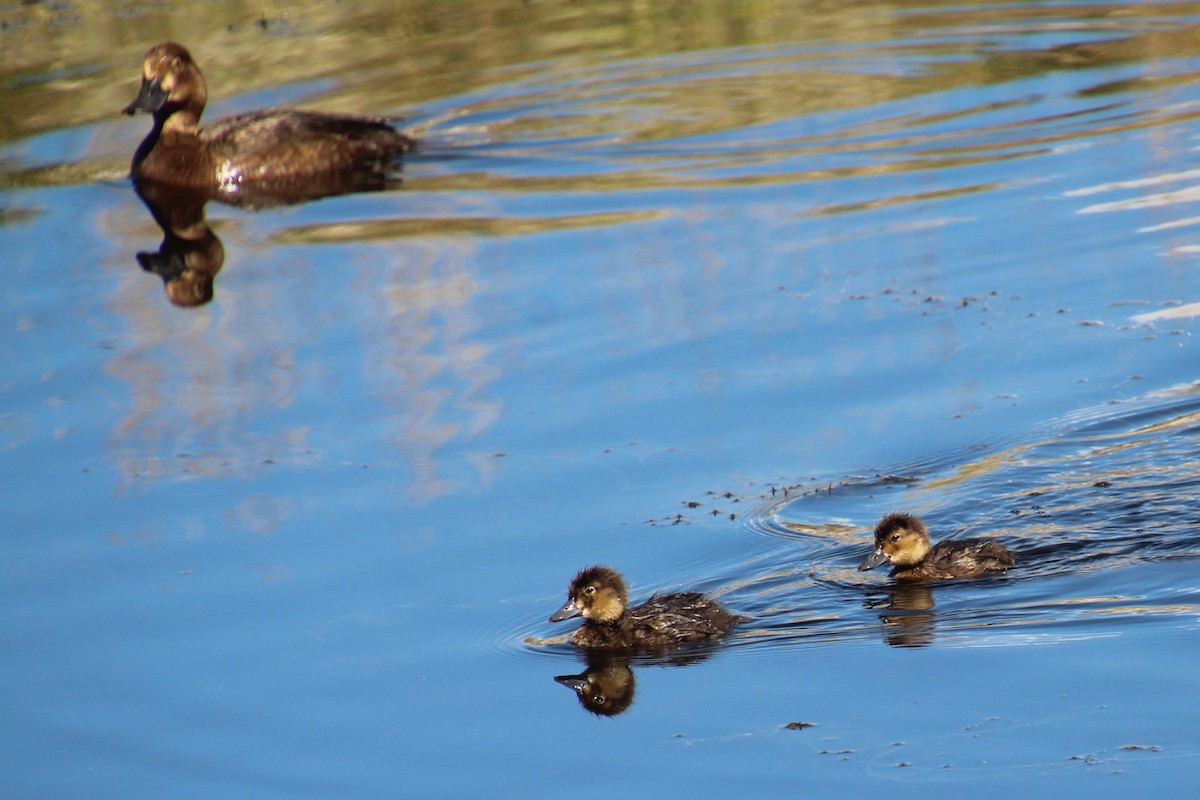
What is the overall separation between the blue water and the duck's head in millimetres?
755

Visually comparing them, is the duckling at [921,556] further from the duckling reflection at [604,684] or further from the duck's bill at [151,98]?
the duck's bill at [151,98]

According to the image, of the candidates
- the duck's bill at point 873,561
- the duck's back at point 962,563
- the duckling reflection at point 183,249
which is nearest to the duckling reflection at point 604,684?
the duck's bill at point 873,561

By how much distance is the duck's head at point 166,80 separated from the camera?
13.7m

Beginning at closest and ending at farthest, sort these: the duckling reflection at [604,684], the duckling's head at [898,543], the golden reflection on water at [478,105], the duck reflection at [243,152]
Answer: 1. the duckling reflection at [604,684]
2. the duckling's head at [898,543]
3. the golden reflection on water at [478,105]
4. the duck reflection at [243,152]

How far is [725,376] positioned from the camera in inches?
345

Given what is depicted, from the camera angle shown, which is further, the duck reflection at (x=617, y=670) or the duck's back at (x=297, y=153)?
the duck's back at (x=297, y=153)

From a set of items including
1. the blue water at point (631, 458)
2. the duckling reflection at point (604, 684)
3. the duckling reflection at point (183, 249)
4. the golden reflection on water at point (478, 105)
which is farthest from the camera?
the duckling reflection at point (183, 249)

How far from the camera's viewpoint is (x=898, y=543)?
7.02m

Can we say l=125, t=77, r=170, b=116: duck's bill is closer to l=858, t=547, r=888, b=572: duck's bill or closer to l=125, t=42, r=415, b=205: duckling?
l=125, t=42, r=415, b=205: duckling

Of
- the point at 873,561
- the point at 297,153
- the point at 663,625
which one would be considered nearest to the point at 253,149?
the point at 297,153

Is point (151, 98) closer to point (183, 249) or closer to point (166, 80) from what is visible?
point (166, 80)

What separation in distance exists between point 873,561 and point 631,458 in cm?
132

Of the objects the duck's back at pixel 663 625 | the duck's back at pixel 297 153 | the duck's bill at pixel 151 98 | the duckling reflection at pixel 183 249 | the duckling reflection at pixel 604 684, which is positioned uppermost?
the duck's bill at pixel 151 98

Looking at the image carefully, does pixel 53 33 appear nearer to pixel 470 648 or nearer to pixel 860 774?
pixel 470 648
